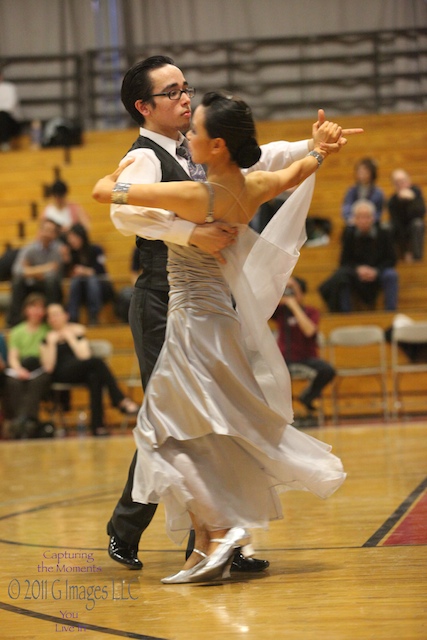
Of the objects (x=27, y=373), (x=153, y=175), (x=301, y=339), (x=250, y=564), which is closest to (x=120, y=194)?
(x=153, y=175)

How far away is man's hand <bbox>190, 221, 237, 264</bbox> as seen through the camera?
324 centimetres

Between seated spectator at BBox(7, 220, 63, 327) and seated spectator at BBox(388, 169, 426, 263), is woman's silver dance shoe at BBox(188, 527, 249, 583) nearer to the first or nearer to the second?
seated spectator at BBox(7, 220, 63, 327)

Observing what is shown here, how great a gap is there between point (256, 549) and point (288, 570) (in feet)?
1.56

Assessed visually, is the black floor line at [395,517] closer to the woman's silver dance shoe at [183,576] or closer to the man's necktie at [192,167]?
the woman's silver dance shoe at [183,576]

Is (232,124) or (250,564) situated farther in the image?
(250,564)

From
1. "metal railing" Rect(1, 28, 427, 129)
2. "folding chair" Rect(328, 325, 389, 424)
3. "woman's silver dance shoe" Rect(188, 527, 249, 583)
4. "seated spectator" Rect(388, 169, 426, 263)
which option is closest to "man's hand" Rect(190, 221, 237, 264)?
"woman's silver dance shoe" Rect(188, 527, 249, 583)

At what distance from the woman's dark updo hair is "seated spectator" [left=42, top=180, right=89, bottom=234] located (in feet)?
29.2

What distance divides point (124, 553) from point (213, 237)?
121 cm

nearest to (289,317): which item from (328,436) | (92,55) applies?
(328,436)

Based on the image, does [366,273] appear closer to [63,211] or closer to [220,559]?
[63,211]

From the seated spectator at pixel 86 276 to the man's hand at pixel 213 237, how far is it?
7824mm

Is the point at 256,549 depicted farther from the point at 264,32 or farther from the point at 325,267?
the point at 264,32

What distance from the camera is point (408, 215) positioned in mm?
11531

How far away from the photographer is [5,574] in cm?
351
